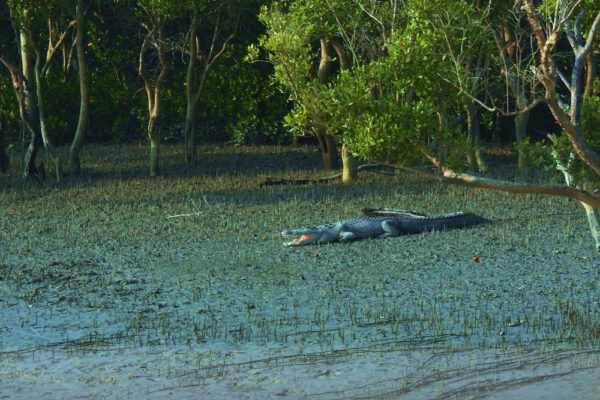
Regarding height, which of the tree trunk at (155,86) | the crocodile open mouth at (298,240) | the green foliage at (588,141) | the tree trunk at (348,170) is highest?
the tree trunk at (155,86)

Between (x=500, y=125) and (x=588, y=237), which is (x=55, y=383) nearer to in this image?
(x=588, y=237)

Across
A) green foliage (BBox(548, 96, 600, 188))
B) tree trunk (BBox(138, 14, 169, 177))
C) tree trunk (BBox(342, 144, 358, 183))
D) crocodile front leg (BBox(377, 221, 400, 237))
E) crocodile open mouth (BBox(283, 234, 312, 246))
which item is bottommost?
crocodile open mouth (BBox(283, 234, 312, 246))

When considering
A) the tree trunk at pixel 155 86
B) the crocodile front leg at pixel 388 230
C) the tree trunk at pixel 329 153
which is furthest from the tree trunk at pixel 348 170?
the crocodile front leg at pixel 388 230

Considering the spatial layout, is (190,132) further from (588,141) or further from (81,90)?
(588,141)

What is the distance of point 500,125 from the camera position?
25156mm

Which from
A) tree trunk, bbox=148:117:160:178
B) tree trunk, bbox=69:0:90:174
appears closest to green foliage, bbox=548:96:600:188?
tree trunk, bbox=148:117:160:178

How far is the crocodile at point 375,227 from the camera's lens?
38.4ft

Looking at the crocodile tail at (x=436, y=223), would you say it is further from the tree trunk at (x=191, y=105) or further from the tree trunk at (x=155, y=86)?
the tree trunk at (x=191, y=105)

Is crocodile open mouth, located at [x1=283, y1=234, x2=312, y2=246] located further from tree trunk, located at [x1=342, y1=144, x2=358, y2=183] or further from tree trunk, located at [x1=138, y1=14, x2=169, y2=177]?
tree trunk, located at [x1=138, y1=14, x2=169, y2=177]

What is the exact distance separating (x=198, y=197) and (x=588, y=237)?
289 inches

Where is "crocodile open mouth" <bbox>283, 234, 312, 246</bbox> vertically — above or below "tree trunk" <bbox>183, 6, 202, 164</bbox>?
below

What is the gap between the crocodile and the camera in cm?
1171

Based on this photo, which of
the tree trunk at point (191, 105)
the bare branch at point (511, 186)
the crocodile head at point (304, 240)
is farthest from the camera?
the tree trunk at point (191, 105)

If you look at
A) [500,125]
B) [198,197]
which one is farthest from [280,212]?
[500,125]
